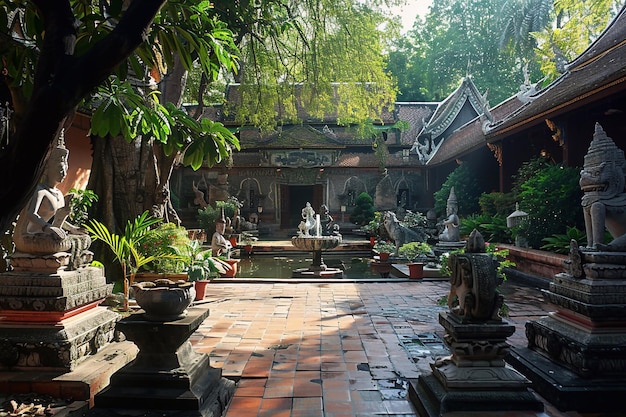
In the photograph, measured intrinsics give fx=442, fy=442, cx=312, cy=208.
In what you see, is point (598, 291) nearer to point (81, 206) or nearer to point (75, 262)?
point (75, 262)

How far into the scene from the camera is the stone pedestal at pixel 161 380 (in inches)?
112

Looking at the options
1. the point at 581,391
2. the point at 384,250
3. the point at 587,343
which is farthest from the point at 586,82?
the point at 581,391

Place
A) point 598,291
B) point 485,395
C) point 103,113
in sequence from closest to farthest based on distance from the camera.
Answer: point 103,113 < point 485,395 < point 598,291

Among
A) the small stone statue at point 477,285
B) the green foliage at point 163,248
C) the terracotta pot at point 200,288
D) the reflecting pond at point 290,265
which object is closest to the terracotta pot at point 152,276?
the green foliage at point 163,248

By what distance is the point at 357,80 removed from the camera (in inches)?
438

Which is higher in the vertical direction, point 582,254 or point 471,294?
point 582,254

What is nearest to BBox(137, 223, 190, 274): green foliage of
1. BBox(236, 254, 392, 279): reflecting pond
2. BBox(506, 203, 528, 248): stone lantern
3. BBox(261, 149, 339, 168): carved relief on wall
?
BBox(236, 254, 392, 279): reflecting pond

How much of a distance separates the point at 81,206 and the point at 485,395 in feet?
22.6

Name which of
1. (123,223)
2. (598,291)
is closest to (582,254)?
(598,291)

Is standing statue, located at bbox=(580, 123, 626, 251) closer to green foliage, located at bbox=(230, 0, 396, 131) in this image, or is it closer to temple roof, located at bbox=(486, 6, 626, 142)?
temple roof, located at bbox=(486, 6, 626, 142)

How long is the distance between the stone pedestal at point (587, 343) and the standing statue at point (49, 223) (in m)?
3.86

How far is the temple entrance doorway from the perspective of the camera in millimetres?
24266

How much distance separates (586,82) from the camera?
335 inches

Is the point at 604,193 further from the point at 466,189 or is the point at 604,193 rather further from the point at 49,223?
the point at 466,189
